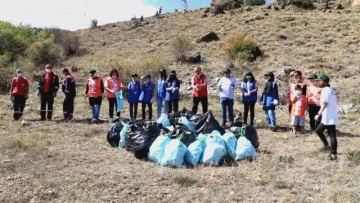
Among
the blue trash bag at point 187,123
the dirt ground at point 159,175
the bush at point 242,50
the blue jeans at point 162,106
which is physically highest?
the bush at point 242,50

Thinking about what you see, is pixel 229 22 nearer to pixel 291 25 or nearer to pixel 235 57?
pixel 291 25

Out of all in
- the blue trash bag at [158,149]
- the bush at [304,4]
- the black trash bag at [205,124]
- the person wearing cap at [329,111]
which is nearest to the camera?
the blue trash bag at [158,149]

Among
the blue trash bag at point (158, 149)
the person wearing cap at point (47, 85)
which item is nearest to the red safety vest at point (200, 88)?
the blue trash bag at point (158, 149)

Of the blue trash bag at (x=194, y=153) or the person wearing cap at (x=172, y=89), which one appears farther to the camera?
the person wearing cap at (x=172, y=89)

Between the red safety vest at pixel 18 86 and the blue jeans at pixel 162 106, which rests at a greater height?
the red safety vest at pixel 18 86

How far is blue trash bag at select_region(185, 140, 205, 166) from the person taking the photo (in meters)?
7.98

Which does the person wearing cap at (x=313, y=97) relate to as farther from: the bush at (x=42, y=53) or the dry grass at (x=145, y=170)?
the bush at (x=42, y=53)

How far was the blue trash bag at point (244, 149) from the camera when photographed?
8.23 meters

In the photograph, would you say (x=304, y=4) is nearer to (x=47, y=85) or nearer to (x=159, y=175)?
(x=47, y=85)

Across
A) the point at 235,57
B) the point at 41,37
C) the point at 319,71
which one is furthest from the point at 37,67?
the point at 319,71

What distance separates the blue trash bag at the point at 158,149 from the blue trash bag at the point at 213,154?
74 cm

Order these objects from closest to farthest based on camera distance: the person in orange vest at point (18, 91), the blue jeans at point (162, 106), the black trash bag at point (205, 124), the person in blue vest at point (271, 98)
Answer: the black trash bag at point (205, 124) < the person in blue vest at point (271, 98) < the blue jeans at point (162, 106) < the person in orange vest at point (18, 91)

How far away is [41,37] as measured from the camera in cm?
3359

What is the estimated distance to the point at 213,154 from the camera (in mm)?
7934
